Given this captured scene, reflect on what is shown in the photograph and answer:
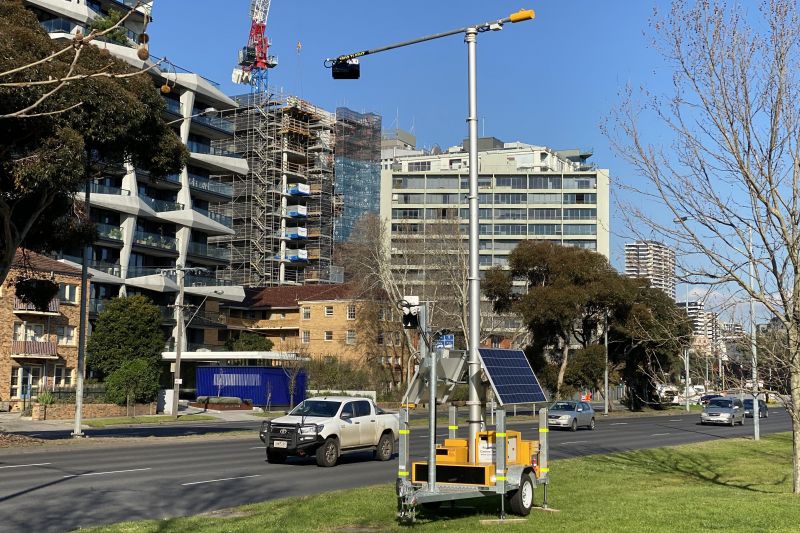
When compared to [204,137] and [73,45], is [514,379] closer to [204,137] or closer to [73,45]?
[73,45]

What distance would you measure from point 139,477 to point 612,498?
971cm

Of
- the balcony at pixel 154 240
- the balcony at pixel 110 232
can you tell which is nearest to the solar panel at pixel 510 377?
the balcony at pixel 110 232

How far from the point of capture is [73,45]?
4.81 metres

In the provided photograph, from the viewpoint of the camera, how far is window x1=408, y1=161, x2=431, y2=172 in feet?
464

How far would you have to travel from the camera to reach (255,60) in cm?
11394

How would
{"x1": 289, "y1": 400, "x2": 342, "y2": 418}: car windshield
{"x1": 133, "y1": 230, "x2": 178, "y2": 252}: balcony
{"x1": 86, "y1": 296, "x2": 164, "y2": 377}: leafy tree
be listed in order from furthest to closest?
{"x1": 133, "y1": 230, "x2": 178, "y2": 252}: balcony < {"x1": 86, "y1": 296, "x2": 164, "y2": 377}: leafy tree < {"x1": 289, "y1": 400, "x2": 342, "y2": 418}: car windshield

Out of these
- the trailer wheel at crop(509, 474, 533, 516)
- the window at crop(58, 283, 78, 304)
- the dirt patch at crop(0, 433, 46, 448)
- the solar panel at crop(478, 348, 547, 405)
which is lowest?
the dirt patch at crop(0, 433, 46, 448)

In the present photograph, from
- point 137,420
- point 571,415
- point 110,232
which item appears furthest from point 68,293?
point 571,415

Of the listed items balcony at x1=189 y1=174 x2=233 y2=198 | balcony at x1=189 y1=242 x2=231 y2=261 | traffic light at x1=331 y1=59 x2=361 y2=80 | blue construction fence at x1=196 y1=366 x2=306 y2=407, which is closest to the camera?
traffic light at x1=331 y1=59 x2=361 y2=80

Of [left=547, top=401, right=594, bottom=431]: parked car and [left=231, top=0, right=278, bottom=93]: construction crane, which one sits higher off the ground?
[left=231, top=0, right=278, bottom=93]: construction crane

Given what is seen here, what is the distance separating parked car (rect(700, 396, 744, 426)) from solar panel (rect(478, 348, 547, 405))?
3752 cm

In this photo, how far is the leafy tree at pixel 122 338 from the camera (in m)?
60.2

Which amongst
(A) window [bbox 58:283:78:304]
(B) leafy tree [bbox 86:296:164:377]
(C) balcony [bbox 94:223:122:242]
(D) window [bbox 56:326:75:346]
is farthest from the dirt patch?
(C) balcony [bbox 94:223:122:242]

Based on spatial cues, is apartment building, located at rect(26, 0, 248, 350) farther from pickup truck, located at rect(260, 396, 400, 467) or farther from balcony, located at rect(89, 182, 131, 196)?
pickup truck, located at rect(260, 396, 400, 467)
